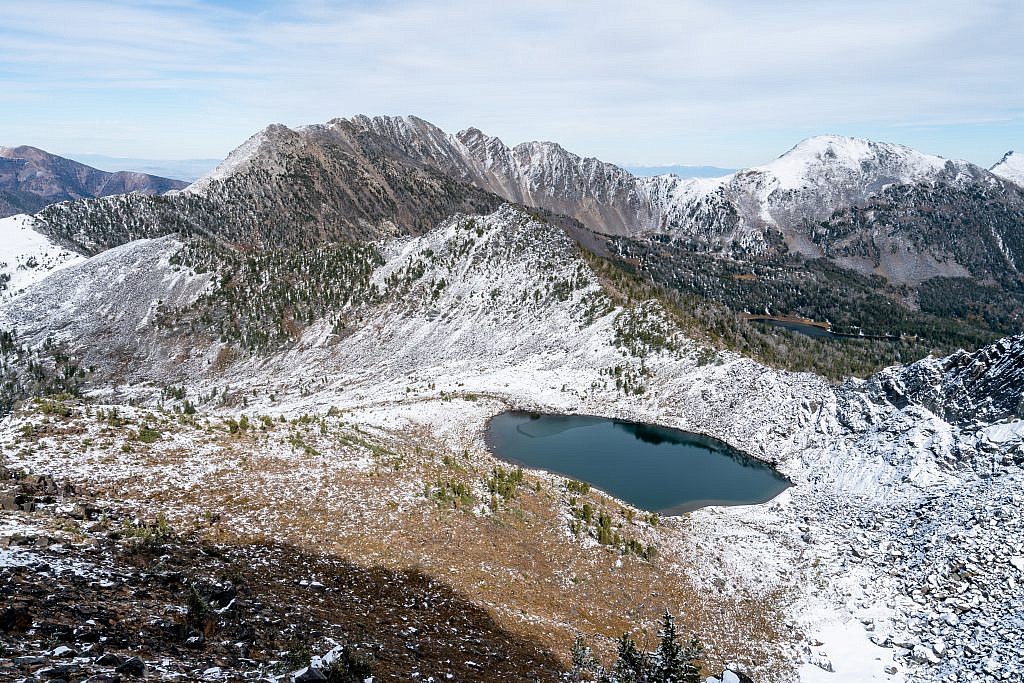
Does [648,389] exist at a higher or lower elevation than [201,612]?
lower

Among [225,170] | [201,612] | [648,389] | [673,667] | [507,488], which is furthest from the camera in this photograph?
[225,170]

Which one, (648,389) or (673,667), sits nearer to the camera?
(673,667)

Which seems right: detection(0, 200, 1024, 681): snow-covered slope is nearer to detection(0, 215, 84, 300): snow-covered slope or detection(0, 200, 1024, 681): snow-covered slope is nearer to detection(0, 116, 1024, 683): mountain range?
detection(0, 116, 1024, 683): mountain range

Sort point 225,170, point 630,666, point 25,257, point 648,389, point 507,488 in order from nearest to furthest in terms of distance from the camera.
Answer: point 630,666, point 507,488, point 648,389, point 25,257, point 225,170

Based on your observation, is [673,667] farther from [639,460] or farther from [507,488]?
[639,460]

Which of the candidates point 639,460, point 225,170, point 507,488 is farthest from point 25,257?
point 507,488

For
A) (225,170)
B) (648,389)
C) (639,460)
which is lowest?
(639,460)

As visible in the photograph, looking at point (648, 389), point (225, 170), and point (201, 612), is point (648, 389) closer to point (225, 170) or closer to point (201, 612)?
point (201, 612)

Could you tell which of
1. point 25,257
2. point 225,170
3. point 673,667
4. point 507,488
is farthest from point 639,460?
point 225,170

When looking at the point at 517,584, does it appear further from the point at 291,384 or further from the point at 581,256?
the point at 581,256
